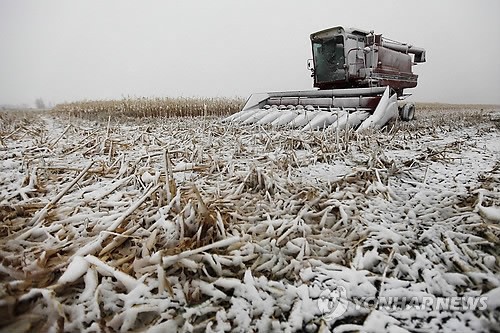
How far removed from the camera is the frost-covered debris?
3.16 feet

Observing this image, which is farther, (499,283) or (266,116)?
(266,116)

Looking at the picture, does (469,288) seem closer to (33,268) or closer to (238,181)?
(238,181)

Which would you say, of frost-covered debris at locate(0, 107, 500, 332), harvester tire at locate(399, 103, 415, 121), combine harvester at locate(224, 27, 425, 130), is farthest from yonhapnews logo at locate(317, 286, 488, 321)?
harvester tire at locate(399, 103, 415, 121)

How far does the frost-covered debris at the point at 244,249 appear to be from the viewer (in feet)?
3.16

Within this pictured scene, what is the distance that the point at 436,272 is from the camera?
3.86 feet

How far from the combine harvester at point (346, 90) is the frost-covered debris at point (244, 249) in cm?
328

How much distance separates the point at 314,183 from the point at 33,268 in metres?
1.71

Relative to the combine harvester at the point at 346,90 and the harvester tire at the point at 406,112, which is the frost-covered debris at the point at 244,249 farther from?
the harvester tire at the point at 406,112

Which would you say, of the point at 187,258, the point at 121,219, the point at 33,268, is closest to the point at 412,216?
the point at 187,258

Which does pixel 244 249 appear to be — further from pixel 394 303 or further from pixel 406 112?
pixel 406 112

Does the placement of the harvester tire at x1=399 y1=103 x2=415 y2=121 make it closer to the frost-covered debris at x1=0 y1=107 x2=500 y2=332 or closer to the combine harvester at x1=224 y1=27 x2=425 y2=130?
the combine harvester at x1=224 y1=27 x2=425 y2=130

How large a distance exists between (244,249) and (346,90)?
572 cm

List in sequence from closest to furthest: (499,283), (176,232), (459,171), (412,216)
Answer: (499,283)
(176,232)
(412,216)
(459,171)

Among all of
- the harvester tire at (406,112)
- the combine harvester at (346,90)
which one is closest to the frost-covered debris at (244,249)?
the combine harvester at (346,90)
